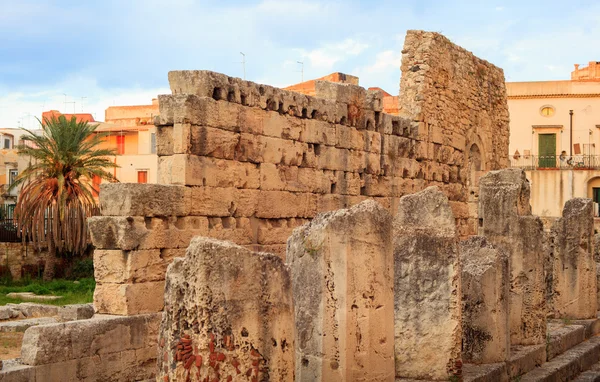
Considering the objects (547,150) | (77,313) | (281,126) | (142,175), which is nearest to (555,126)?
(547,150)

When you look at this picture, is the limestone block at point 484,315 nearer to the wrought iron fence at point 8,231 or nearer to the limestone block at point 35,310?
the limestone block at point 35,310

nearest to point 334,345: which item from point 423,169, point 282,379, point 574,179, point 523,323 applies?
point 282,379

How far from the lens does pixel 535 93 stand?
38.4 m

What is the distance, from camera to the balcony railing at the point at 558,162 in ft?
120

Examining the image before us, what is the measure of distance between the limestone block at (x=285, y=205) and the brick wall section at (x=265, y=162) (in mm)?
16

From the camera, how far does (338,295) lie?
630cm

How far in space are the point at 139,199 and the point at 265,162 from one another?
97.7 inches

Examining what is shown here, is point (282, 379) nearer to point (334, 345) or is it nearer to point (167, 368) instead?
point (167, 368)

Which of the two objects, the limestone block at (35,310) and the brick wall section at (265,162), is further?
the limestone block at (35,310)

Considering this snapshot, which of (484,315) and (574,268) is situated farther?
(574,268)

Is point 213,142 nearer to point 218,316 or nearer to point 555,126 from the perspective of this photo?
point 218,316

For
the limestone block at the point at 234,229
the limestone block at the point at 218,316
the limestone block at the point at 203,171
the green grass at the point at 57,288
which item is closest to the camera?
the limestone block at the point at 218,316

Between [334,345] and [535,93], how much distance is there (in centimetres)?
3407

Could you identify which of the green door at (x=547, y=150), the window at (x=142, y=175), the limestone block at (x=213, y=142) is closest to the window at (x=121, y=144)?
the window at (x=142, y=175)
